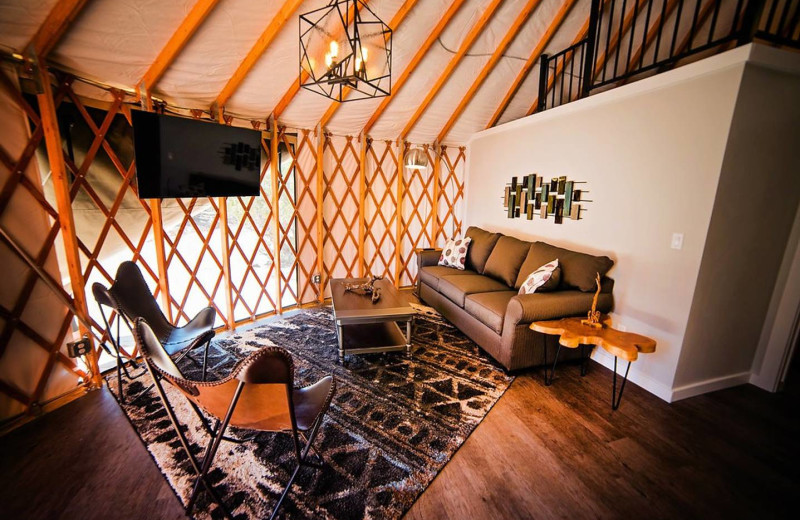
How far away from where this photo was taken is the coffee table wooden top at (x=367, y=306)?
2512mm

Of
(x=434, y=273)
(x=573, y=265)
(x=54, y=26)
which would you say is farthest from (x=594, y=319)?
(x=54, y=26)

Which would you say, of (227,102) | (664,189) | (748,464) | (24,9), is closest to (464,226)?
(664,189)

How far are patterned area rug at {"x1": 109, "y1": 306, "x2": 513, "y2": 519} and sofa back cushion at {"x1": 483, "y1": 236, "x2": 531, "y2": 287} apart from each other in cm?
77

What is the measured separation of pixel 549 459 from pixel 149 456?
6.72ft

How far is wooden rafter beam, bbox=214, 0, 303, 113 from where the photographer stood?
226 centimetres

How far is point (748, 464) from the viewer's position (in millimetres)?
1682

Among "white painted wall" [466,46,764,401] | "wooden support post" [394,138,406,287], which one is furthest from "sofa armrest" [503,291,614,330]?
"wooden support post" [394,138,406,287]

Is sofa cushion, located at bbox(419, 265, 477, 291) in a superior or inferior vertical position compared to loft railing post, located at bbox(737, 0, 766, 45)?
inferior

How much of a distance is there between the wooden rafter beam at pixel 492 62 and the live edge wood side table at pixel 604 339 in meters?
2.64

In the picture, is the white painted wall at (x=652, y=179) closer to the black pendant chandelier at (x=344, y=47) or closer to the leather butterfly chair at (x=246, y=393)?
the black pendant chandelier at (x=344, y=47)

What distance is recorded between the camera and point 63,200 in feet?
6.72

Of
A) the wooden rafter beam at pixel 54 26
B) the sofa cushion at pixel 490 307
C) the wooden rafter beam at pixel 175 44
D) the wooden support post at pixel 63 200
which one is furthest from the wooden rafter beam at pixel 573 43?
the wooden support post at pixel 63 200

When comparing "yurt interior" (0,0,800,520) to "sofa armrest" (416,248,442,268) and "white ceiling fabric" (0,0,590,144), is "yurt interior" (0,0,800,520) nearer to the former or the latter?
"white ceiling fabric" (0,0,590,144)

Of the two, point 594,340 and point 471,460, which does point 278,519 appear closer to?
point 471,460
